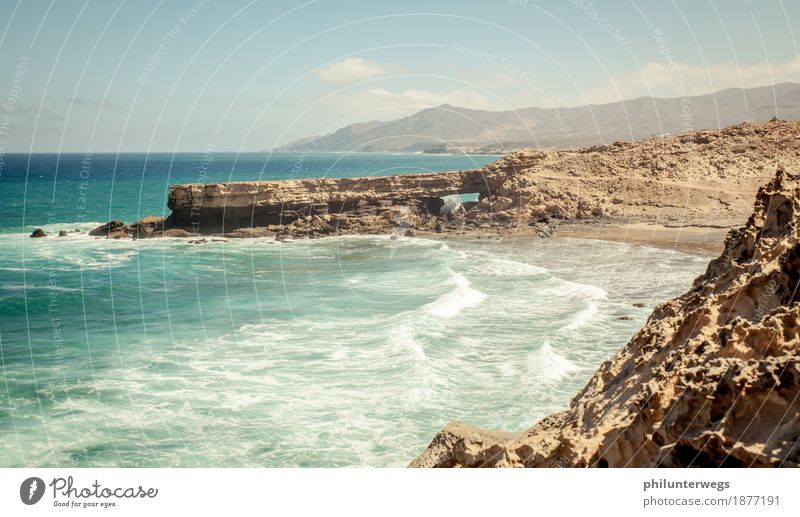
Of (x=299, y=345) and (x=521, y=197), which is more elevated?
(x=521, y=197)

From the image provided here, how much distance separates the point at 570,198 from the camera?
Result: 52.1 m

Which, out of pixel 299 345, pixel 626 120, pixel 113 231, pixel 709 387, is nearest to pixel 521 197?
pixel 113 231

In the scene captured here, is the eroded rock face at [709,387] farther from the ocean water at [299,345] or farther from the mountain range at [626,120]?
the mountain range at [626,120]

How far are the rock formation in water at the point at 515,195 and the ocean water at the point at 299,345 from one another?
7982 mm

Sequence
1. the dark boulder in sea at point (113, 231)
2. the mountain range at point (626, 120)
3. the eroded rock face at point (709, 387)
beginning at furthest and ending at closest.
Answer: the mountain range at point (626, 120), the dark boulder in sea at point (113, 231), the eroded rock face at point (709, 387)

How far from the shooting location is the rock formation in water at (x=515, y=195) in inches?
1938

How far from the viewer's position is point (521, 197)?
51.6m

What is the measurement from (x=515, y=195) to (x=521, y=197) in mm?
593

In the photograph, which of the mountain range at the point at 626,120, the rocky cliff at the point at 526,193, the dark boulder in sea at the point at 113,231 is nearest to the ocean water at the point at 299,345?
the rocky cliff at the point at 526,193

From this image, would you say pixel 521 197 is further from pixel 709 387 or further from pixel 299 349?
pixel 709 387

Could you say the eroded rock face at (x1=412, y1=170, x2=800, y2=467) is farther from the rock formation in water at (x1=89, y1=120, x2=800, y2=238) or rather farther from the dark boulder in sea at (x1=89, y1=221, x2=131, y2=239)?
the dark boulder in sea at (x1=89, y1=221, x2=131, y2=239)
